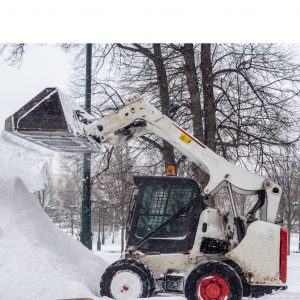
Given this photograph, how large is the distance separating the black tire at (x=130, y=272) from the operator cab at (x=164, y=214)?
0.89 ft

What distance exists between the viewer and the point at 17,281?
4582 millimetres

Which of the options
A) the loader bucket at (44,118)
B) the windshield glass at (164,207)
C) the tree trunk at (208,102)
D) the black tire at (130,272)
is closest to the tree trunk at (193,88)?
the tree trunk at (208,102)

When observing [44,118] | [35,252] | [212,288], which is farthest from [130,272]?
[44,118]

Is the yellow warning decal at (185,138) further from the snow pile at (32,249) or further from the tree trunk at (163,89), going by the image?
the snow pile at (32,249)

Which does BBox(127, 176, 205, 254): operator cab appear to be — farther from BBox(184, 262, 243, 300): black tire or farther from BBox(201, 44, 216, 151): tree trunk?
BBox(201, 44, 216, 151): tree trunk

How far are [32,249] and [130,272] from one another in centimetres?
95

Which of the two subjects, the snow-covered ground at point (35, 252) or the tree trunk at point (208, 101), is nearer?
the snow-covered ground at point (35, 252)

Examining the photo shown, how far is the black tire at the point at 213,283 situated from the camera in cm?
461

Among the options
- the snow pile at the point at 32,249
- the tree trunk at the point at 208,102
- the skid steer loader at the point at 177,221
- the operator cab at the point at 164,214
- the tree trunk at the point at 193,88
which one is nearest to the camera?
the snow pile at the point at 32,249

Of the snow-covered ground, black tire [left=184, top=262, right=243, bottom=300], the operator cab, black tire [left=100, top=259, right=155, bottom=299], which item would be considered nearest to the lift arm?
the operator cab

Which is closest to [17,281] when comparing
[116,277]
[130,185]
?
[116,277]

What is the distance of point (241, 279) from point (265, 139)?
87.3 inches

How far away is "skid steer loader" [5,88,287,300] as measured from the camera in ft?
15.6
